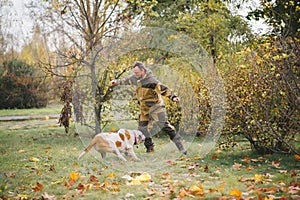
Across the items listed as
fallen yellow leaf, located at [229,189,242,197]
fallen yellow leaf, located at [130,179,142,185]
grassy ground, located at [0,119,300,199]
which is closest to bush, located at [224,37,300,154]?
grassy ground, located at [0,119,300,199]

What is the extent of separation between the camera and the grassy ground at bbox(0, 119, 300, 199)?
422 cm

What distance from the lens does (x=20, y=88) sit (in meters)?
20.2

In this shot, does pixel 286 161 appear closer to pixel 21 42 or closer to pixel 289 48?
pixel 289 48

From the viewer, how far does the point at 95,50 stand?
23.3ft

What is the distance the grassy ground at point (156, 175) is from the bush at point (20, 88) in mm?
13163

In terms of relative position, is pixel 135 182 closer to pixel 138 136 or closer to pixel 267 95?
pixel 138 136

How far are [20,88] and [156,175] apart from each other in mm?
16383

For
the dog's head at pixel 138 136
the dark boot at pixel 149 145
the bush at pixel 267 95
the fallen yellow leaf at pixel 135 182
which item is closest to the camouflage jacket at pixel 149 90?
the dog's head at pixel 138 136

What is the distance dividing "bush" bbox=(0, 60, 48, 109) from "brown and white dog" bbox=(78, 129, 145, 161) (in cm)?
1413

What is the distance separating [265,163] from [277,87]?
3.57 feet

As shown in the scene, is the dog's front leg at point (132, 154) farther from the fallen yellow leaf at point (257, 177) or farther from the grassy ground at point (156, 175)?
the fallen yellow leaf at point (257, 177)

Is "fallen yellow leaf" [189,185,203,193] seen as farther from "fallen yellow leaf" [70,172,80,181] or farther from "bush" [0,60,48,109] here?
"bush" [0,60,48,109]

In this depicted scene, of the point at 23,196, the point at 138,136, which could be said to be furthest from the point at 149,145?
the point at 23,196

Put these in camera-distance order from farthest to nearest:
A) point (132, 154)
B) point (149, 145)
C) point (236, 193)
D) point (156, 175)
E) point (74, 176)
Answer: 1. point (149, 145)
2. point (132, 154)
3. point (156, 175)
4. point (74, 176)
5. point (236, 193)
